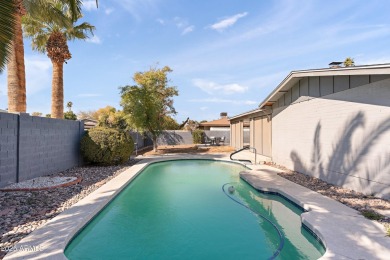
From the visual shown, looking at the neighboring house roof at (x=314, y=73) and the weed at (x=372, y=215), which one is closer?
the weed at (x=372, y=215)

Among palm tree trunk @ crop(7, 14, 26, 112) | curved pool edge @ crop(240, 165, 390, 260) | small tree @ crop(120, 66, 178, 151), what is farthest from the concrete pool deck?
small tree @ crop(120, 66, 178, 151)

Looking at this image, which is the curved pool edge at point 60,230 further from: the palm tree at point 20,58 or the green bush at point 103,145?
the palm tree at point 20,58

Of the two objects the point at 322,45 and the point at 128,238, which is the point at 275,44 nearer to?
the point at 322,45

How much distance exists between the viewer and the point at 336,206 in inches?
231

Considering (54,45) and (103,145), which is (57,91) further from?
(103,145)

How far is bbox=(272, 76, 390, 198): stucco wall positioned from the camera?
6461 millimetres

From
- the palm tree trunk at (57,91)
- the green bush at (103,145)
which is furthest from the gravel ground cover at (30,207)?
the palm tree trunk at (57,91)

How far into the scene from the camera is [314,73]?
8656mm

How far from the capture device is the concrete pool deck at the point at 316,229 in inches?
143

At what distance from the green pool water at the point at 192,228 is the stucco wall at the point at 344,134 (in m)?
2.33

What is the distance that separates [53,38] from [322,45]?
50.4ft

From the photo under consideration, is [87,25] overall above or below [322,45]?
above

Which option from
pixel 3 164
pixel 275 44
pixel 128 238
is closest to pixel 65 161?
pixel 3 164

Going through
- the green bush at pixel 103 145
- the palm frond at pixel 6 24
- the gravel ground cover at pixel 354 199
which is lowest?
the gravel ground cover at pixel 354 199
